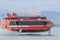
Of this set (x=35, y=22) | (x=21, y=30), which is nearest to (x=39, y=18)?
Answer: (x=35, y=22)

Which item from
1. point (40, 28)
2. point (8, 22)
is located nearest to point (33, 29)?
point (40, 28)

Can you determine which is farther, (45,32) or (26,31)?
(45,32)

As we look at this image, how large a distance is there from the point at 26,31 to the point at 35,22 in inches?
24.1

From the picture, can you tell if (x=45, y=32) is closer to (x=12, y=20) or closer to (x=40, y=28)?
(x=40, y=28)

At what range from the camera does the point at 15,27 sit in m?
10.7

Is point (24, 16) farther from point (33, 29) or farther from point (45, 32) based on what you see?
point (45, 32)

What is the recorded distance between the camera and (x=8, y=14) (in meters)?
10.9

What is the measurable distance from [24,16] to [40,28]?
0.76m

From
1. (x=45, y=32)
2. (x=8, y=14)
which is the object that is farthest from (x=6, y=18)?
(x=45, y=32)

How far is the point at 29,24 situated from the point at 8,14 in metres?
0.88

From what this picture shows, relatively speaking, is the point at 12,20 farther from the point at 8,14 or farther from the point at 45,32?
the point at 45,32

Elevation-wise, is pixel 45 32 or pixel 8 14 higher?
pixel 8 14

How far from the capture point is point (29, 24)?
10.7 meters

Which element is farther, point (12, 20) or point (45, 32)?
point (45, 32)
